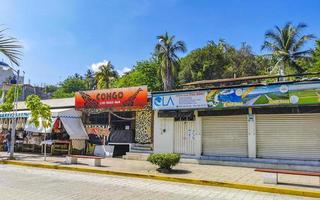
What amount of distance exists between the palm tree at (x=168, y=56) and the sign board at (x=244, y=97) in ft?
89.2

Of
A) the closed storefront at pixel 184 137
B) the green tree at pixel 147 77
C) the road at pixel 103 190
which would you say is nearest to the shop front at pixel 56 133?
the closed storefront at pixel 184 137

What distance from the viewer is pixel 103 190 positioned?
10.4m

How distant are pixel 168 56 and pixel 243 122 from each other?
30.8 metres

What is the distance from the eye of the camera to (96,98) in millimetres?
23531

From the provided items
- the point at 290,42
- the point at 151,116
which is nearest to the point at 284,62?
the point at 290,42

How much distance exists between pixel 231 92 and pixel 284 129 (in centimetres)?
327

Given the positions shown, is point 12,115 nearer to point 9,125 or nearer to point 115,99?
point 9,125

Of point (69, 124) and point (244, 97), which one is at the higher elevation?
point (244, 97)

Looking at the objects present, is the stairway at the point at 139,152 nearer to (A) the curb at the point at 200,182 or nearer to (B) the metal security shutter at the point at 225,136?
(B) the metal security shutter at the point at 225,136

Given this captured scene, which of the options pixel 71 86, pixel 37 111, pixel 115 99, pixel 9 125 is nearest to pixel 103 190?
pixel 37 111

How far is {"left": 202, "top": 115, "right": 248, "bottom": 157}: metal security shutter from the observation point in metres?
17.9

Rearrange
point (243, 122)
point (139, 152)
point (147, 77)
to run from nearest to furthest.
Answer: point (243, 122), point (139, 152), point (147, 77)

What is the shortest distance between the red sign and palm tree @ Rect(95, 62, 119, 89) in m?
34.1

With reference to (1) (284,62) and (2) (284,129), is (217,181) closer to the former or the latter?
(2) (284,129)
